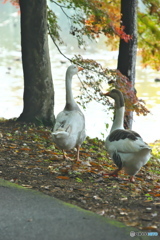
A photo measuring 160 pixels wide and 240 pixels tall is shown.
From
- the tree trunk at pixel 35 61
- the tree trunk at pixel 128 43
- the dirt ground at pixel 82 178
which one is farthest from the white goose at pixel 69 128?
the tree trunk at pixel 128 43

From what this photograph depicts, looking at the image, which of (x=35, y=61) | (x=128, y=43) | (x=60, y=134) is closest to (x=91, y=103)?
(x=128, y=43)

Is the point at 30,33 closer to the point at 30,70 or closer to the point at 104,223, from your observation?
the point at 30,70

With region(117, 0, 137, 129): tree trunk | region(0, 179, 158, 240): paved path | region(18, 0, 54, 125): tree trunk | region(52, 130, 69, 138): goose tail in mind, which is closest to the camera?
region(0, 179, 158, 240): paved path

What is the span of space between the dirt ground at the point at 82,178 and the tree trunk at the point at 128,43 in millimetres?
2820

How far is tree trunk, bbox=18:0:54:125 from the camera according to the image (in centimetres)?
992

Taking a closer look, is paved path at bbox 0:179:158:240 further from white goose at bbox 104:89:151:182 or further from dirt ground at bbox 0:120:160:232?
white goose at bbox 104:89:151:182

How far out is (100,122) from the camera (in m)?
15.8

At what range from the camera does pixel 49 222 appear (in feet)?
14.4

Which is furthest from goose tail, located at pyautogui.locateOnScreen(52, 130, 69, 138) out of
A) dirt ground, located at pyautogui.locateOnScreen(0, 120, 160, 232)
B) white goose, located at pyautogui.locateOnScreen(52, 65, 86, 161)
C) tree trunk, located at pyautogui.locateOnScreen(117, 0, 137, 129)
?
tree trunk, located at pyautogui.locateOnScreen(117, 0, 137, 129)

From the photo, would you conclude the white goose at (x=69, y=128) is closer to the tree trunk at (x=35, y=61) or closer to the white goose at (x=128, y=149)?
the white goose at (x=128, y=149)

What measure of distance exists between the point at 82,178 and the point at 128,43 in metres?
5.79

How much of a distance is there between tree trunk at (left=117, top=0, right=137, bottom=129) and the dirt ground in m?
2.82

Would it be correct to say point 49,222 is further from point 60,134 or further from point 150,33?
point 150,33

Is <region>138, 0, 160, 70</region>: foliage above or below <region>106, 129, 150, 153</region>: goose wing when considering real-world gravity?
above
